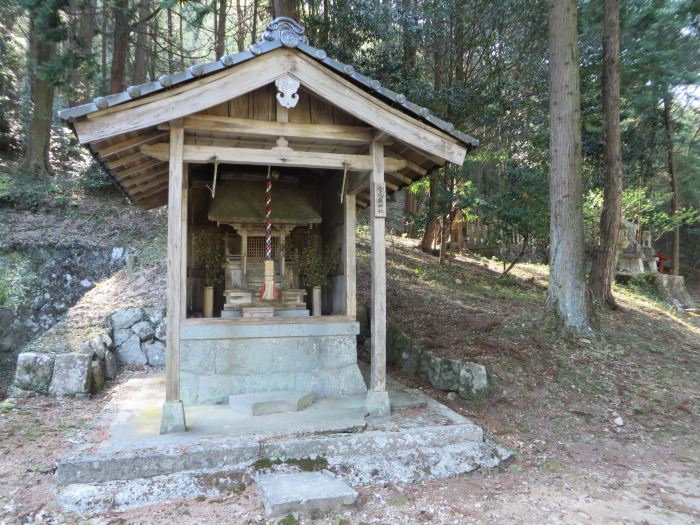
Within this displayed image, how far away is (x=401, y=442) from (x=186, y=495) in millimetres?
1974

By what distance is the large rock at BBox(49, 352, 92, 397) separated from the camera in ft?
20.1

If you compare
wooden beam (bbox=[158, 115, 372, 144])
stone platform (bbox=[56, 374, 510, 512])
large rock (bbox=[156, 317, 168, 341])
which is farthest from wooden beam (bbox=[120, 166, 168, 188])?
stone platform (bbox=[56, 374, 510, 512])

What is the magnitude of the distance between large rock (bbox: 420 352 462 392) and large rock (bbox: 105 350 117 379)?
477cm

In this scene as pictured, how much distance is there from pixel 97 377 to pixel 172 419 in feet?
8.97

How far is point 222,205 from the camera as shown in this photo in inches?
250

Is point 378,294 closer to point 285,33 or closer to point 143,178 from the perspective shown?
point 285,33

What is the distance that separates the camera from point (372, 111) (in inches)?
196

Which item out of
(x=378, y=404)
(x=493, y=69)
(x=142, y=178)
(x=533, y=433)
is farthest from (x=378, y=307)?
(x=493, y=69)

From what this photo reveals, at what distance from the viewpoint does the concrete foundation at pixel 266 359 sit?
559 cm

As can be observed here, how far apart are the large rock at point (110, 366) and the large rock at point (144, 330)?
64 cm

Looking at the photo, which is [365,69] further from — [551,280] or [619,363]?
[619,363]

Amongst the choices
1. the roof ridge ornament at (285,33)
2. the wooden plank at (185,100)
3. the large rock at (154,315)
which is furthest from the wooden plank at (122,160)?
the large rock at (154,315)

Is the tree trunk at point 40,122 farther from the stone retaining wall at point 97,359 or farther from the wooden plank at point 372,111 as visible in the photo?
the wooden plank at point 372,111

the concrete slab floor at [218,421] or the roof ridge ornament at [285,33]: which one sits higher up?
the roof ridge ornament at [285,33]
